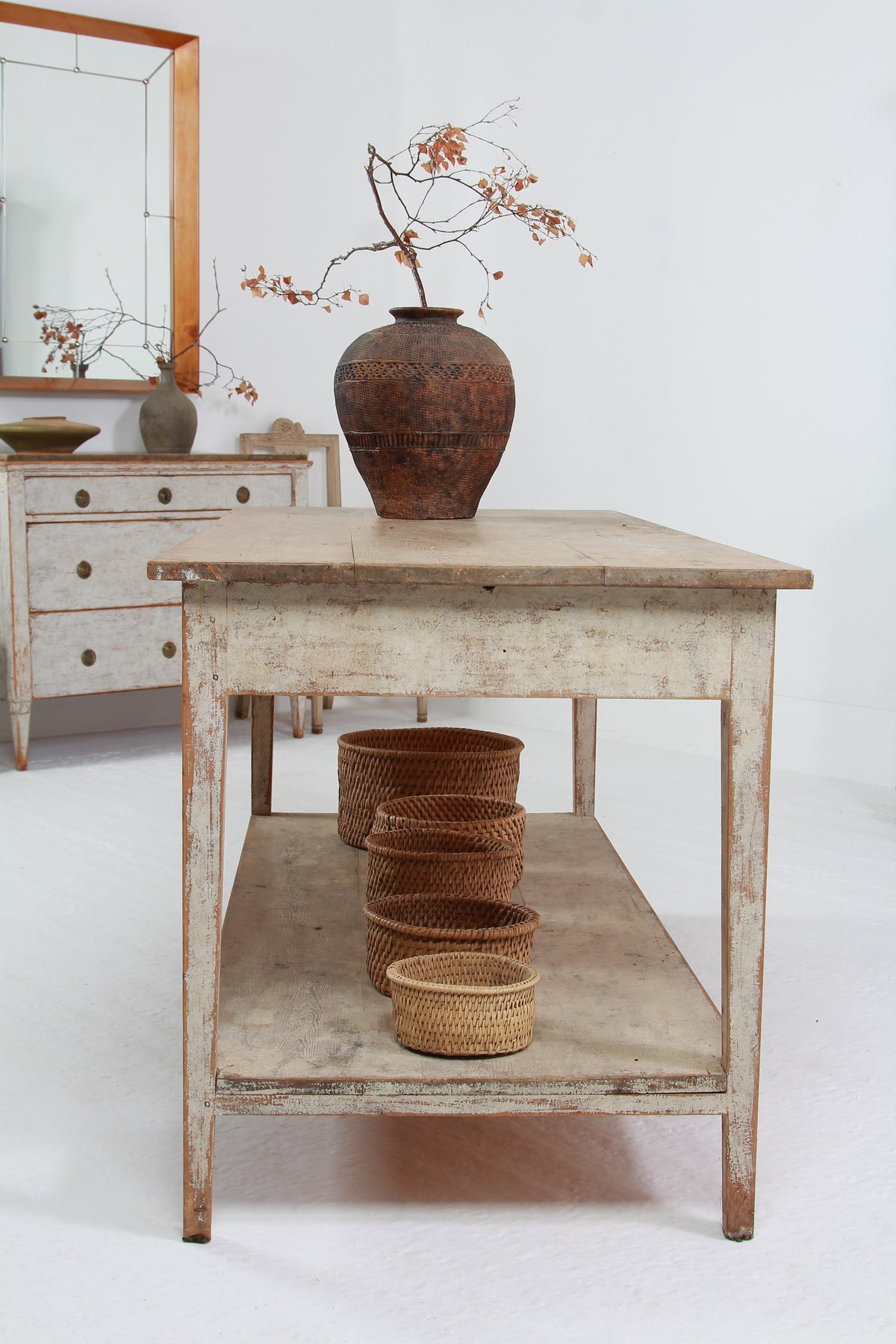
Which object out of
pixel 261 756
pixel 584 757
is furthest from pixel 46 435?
pixel 584 757

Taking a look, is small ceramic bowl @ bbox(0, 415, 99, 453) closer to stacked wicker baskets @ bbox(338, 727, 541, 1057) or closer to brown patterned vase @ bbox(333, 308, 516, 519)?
stacked wicker baskets @ bbox(338, 727, 541, 1057)

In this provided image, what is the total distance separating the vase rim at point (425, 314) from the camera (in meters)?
1.97

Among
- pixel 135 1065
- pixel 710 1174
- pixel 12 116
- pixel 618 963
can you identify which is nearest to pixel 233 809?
pixel 135 1065

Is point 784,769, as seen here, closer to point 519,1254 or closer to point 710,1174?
point 710,1174

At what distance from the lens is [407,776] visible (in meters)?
2.15

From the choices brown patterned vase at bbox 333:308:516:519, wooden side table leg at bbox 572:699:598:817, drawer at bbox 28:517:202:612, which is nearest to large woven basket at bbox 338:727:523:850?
wooden side table leg at bbox 572:699:598:817

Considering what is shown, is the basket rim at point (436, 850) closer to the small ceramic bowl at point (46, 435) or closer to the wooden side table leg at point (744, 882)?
the wooden side table leg at point (744, 882)

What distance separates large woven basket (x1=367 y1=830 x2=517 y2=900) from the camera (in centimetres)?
179

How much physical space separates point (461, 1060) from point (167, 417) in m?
2.94

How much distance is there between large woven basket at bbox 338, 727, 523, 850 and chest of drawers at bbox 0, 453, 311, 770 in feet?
5.44

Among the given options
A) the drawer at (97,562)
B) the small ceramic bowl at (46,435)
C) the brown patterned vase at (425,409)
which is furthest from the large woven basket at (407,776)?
the small ceramic bowl at (46,435)

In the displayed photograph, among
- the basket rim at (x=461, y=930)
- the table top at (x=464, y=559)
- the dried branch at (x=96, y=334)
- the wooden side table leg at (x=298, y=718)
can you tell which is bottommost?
the wooden side table leg at (x=298, y=718)

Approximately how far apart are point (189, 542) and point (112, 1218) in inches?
29.7

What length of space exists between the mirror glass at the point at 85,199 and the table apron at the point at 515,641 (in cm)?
292
